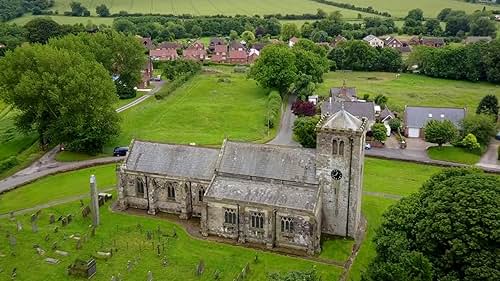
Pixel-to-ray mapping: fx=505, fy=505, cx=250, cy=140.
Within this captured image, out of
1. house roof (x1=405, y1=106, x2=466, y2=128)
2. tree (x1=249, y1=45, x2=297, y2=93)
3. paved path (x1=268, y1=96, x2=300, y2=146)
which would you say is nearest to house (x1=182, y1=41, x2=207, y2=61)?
→ tree (x1=249, y1=45, x2=297, y2=93)

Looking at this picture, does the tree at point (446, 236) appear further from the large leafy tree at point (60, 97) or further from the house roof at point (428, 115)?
the large leafy tree at point (60, 97)

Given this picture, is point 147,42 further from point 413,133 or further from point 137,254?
point 137,254

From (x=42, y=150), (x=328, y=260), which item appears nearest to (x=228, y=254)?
(x=328, y=260)

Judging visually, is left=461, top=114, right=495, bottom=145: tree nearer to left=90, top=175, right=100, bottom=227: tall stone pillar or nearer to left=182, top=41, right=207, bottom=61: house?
left=90, top=175, right=100, bottom=227: tall stone pillar

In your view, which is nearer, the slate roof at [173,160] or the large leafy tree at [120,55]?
the slate roof at [173,160]

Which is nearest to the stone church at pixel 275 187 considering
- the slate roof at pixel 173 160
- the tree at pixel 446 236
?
the slate roof at pixel 173 160

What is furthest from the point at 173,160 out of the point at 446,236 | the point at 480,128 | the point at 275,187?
the point at 480,128
